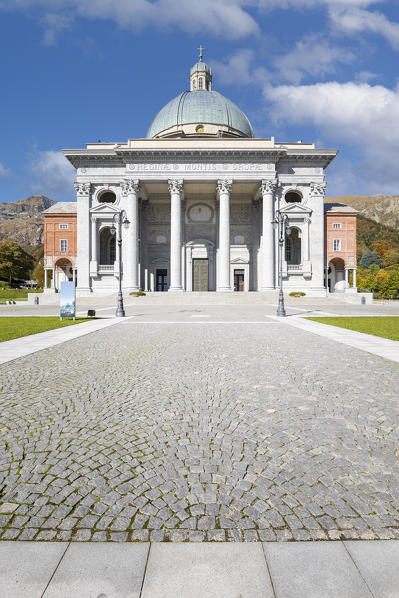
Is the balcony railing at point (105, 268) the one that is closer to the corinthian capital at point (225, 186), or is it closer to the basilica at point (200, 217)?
the basilica at point (200, 217)

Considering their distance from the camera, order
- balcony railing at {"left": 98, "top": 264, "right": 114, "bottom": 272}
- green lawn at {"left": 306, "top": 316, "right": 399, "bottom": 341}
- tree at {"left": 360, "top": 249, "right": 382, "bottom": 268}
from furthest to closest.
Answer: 1. tree at {"left": 360, "top": 249, "right": 382, "bottom": 268}
2. balcony railing at {"left": 98, "top": 264, "right": 114, "bottom": 272}
3. green lawn at {"left": 306, "top": 316, "right": 399, "bottom": 341}

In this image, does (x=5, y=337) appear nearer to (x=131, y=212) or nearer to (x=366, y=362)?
(x=366, y=362)

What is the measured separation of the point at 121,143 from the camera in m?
50.5

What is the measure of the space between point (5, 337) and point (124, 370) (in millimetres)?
6877

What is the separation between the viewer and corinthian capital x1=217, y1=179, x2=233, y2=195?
141ft

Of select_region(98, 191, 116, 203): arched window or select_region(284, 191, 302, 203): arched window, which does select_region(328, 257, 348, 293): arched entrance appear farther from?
select_region(98, 191, 116, 203): arched window

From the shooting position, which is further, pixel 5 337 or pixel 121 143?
pixel 121 143

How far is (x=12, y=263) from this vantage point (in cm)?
7869

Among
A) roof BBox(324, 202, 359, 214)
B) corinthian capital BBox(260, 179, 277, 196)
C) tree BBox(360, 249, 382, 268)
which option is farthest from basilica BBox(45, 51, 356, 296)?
tree BBox(360, 249, 382, 268)

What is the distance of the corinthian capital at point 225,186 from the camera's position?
43094 millimetres

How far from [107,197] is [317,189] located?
2938 cm

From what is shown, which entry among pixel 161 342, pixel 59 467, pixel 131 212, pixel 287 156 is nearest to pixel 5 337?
pixel 161 342

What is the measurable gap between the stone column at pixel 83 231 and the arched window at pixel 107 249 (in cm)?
320

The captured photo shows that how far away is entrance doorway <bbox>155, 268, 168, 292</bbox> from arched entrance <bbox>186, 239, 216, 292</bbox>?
3.44m
